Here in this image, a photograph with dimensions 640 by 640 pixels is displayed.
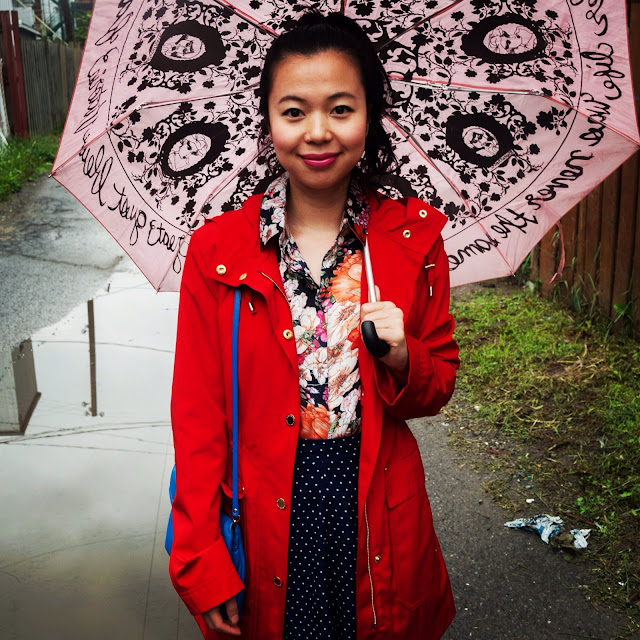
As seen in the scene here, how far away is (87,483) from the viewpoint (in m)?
3.99

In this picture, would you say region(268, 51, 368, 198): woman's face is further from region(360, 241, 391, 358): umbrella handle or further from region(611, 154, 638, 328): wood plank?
region(611, 154, 638, 328): wood plank

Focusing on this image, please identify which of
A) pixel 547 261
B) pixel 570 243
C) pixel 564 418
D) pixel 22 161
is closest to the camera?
pixel 564 418

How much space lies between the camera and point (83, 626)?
3.01 meters

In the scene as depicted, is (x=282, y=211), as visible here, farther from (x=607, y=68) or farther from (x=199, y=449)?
(x=607, y=68)

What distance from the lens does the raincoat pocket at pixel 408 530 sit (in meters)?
1.81

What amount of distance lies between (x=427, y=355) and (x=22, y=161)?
493 inches

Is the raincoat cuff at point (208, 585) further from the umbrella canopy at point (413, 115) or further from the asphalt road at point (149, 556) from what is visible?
the asphalt road at point (149, 556)

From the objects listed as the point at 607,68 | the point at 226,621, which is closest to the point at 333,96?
the point at 607,68

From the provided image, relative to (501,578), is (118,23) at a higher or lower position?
higher

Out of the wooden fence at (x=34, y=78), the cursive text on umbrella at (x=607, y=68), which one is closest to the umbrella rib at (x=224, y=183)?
the cursive text on umbrella at (x=607, y=68)

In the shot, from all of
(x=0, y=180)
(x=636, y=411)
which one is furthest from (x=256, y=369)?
(x=0, y=180)

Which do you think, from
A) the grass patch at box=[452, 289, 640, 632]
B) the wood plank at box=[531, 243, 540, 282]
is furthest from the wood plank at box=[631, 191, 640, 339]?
the wood plank at box=[531, 243, 540, 282]

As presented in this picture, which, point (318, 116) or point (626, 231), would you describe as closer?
point (318, 116)

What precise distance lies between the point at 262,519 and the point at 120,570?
1.83m
